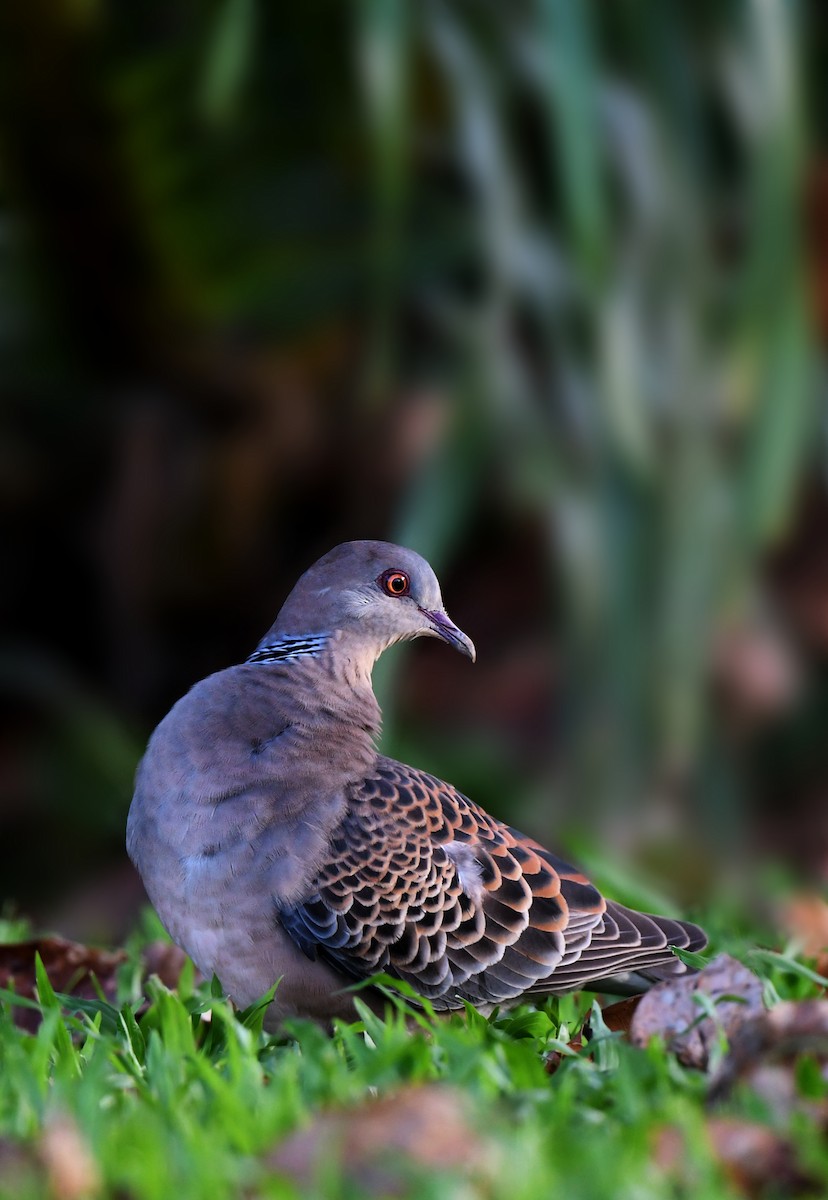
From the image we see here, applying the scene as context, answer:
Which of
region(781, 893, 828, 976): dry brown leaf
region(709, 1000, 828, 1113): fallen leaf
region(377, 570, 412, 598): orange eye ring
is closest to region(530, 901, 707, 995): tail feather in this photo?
region(781, 893, 828, 976): dry brown leaf

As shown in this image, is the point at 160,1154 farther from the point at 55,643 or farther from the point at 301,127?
the point at 55,643

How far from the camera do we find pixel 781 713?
7.40 metres

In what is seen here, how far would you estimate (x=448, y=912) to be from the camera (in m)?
2.64

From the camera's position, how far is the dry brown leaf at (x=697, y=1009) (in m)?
2.12

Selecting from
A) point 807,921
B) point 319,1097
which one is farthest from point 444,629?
point 807,921

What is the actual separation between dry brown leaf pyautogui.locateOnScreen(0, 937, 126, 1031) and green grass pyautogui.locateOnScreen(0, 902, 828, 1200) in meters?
0.35

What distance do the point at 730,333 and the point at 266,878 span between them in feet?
14.6

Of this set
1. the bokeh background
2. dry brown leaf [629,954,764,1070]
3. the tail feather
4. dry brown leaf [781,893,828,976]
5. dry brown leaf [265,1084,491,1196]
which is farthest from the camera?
the bokeh background

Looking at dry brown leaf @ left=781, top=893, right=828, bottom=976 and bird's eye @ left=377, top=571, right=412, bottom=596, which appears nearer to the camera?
bird's eye @ left=377, top=571, right=412, bottom=596

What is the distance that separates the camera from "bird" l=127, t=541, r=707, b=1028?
2.50 m

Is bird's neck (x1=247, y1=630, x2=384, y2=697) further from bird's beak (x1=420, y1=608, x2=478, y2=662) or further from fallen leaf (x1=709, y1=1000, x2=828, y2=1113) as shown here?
fallen leaf (x1=709, y1=1000, x2=828, y2=1113)

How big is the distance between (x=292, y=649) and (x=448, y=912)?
22.1 inches

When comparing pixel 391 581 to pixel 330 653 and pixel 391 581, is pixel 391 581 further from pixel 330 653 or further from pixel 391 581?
pixel 330 653

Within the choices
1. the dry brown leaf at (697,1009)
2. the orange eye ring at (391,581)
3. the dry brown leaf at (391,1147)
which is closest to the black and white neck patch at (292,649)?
the orange eye ring at (391,581)
